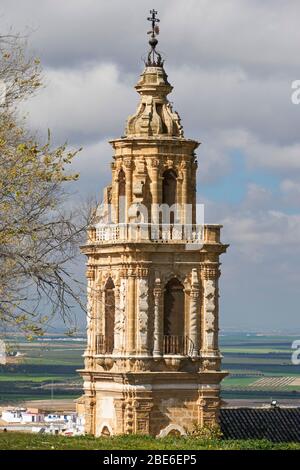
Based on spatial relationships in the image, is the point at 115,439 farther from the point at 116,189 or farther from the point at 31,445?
the point at 116,189

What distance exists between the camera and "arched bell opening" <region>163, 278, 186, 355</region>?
62.2 meters

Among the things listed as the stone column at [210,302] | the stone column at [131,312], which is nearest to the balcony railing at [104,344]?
the stone column at [131,312]

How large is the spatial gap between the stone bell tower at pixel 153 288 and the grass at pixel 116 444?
12.6 meters

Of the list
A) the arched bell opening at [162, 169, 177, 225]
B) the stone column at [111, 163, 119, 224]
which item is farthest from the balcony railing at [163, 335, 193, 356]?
the stone column at [111, 163, 119, 224]

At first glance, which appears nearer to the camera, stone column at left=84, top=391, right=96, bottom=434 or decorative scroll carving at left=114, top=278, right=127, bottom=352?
decorative scroll carving at left=114, top=278, right=127, bottom=352

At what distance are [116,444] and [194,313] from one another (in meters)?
17.2

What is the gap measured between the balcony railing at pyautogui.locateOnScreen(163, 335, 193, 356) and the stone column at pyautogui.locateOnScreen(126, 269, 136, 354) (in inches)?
45.5

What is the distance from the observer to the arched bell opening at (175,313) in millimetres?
62250

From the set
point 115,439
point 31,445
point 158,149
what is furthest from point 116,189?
point 31,445

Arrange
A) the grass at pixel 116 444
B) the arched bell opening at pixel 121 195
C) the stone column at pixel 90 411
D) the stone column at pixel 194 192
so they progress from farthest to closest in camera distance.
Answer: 1. the stone column at pixel 90 411
2. the stone column at pixel 194 192
3. the arched bell opening at pixel 121 195
4. the grass at pixel 116 444

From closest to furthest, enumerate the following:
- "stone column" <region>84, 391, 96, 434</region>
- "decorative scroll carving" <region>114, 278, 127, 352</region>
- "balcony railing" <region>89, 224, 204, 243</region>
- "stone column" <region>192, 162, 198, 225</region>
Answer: "decorative scroll carving" <region>114, 278, 127, 352</region>, "balcony railing" <region>89, 224, 204, 243</region>, "stone column" <region>192, 162, 198, 225</region>, "stone column" <region>84, 391, 96, 434</region>

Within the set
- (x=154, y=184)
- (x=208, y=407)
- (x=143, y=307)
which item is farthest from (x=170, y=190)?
(x=208, y=407)

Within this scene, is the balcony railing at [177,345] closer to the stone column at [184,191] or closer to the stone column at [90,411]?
the stone column at [90,411]

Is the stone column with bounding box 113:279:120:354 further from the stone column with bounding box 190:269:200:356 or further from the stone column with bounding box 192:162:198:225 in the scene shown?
the stone column with bounding box 192:162:198:225
